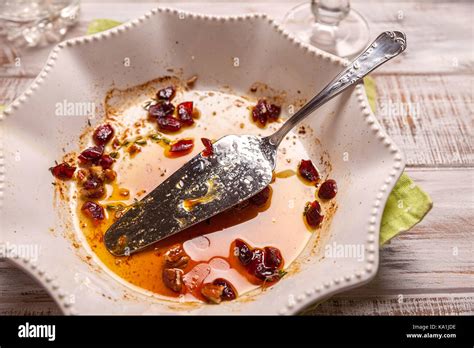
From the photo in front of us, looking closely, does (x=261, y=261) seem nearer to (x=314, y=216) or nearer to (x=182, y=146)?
(x=314, y=216)

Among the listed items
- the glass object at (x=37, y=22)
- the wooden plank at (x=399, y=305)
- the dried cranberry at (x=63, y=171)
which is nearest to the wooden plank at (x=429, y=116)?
the wooden plank at (x=399, y=305)

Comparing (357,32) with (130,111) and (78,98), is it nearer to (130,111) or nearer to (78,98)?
(130,111)

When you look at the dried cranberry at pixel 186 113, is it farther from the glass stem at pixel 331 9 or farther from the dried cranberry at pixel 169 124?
the glass stem at pixel 331 9

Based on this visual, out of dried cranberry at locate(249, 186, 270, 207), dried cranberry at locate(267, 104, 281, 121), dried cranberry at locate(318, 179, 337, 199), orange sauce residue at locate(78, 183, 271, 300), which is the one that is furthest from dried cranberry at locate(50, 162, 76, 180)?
dried cranberry at locate(318, 179, 337, 199)

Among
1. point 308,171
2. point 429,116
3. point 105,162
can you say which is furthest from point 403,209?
point 105,162

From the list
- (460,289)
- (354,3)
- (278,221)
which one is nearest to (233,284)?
(278,221)

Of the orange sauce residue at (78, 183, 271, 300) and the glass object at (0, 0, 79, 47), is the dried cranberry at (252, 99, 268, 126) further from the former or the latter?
the glass object at (0, 0, 79, 47)
